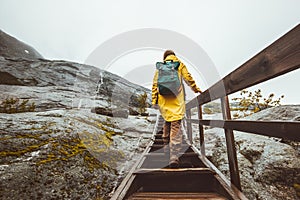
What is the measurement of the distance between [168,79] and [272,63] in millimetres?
2007

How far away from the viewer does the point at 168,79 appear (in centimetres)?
299

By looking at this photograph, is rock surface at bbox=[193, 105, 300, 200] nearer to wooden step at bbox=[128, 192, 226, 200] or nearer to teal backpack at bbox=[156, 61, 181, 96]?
wooden step at bbox=[128, 192, 226, 200]

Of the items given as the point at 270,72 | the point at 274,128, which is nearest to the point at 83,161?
the point at 274,128

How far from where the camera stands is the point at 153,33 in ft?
166

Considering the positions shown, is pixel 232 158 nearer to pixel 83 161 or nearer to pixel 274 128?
pixel 274 128

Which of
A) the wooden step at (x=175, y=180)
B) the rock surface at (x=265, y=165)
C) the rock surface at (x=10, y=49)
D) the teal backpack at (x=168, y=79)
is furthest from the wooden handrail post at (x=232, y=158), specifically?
the rock surface at (x=10, y=49)

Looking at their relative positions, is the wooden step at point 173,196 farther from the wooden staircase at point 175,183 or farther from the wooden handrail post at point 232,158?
the wooden handrail post at point 232,158

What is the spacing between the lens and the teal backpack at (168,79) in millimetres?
2988

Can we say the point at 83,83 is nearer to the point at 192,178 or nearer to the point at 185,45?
the point at 192,178

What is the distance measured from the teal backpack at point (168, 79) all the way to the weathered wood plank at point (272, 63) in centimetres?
139

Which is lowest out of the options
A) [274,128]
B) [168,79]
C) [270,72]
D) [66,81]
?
[274,128]

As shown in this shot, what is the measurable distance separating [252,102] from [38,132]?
9542 mm

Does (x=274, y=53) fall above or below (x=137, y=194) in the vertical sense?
above

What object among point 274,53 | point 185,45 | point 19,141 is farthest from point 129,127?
point 185,45
